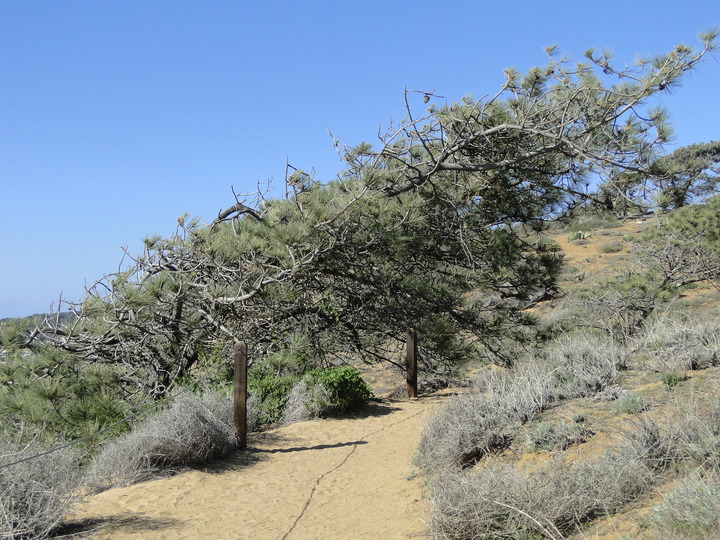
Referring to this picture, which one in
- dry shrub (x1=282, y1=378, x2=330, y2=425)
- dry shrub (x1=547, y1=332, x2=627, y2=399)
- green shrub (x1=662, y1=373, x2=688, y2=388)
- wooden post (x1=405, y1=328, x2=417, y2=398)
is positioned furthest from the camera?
wooden post (x1=405, y1=328, x2=417, y2=398)

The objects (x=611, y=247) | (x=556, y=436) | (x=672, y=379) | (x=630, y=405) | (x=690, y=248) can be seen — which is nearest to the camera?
(x=556, y=436)

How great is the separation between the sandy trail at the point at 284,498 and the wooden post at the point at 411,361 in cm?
308

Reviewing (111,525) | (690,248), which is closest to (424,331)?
(111,525)

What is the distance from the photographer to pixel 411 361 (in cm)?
1198

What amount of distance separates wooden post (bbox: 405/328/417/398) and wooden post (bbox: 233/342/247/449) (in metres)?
4.05

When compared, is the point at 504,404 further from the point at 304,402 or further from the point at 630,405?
the point at 304,402

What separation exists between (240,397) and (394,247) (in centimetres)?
330

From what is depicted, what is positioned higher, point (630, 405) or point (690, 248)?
point (690, 248)

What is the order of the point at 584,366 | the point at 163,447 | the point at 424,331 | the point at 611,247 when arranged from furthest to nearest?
1. the point at 611,247
2. the point at 424,331
3. the point at 584,366
4. the point at 163,447

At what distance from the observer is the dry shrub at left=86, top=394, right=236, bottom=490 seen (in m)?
6.44

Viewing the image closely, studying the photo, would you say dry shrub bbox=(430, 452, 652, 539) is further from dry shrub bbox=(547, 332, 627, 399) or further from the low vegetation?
dry shrub bbox=(547, 332, 627, 399)

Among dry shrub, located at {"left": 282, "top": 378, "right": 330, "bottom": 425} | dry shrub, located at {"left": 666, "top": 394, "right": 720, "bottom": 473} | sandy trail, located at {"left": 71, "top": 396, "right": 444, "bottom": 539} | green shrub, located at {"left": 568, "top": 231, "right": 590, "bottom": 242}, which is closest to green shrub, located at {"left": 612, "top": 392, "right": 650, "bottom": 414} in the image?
dry shrub, located at {"left": 666, "top": 394, "right": 720, "bottom": 473}

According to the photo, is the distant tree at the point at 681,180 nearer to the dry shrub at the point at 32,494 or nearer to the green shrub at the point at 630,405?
the green shrub at the point at 630,405

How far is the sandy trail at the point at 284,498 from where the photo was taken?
206 inches
